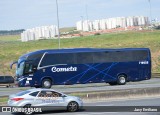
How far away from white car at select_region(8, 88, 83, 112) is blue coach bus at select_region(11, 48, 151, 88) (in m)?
16.2

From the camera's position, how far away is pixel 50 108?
831 inches

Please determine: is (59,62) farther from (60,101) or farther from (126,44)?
(126,44)

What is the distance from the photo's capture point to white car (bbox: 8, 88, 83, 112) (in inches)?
808

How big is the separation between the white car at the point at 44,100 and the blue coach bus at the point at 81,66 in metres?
16.2

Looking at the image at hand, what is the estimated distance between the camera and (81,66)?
1547 inches

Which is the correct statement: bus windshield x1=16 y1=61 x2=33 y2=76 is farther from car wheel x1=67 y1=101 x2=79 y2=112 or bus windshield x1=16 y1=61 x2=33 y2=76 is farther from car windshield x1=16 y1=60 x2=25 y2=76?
car wheel x1=67 y1=101 x2=79 y2=112

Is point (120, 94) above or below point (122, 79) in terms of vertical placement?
below

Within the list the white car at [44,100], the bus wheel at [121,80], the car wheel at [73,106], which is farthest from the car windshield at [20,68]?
the car wheel at [73,106]

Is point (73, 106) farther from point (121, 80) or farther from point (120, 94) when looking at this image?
point (121, 80)

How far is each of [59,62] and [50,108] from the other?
17450mm

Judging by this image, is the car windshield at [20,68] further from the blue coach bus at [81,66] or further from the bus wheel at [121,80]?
the bus wheel at [121,80]

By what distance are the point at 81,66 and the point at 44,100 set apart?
1829 centimetres

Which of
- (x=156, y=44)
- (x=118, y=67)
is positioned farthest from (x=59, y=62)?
(x=156, y=44)

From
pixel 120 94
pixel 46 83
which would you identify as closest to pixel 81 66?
pixel 46 83
